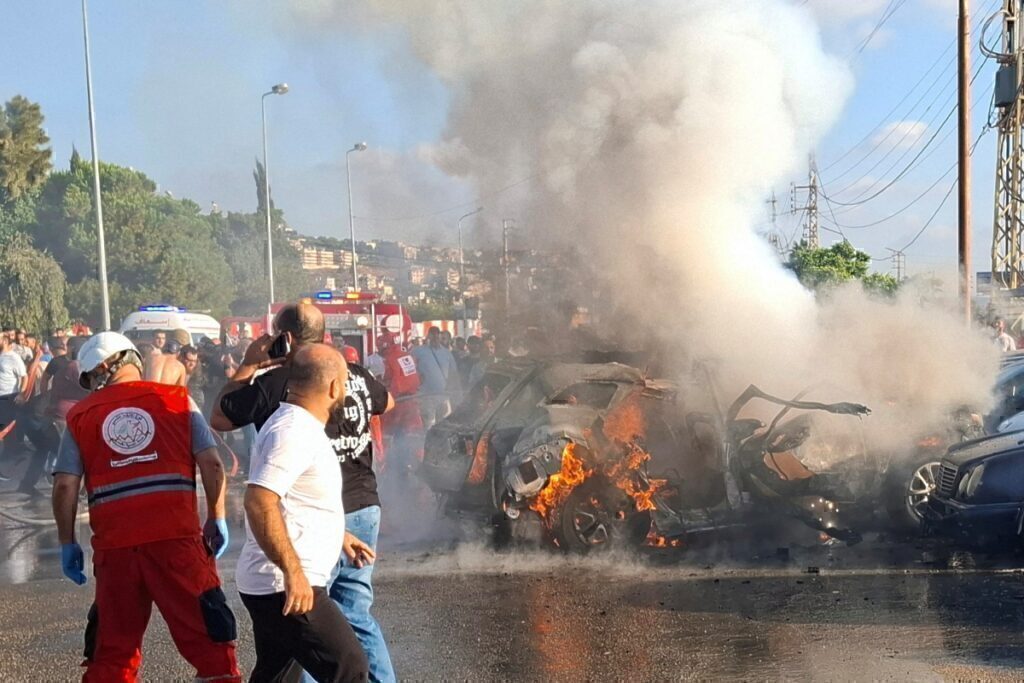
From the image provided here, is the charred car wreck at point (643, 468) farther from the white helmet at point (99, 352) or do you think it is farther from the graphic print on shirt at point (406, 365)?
the graphic print on shirt at point (406, 365)

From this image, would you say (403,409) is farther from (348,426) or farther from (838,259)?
(838,259)

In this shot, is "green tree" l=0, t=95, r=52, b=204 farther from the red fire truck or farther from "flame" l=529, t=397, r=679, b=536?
"flame" l=529, t=397, r=679, b=536

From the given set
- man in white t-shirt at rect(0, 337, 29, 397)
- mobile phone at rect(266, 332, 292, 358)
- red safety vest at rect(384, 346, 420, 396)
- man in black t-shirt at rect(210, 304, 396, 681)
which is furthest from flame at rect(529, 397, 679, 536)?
man in white t-shirt at rect(0, 337, 29, 397)

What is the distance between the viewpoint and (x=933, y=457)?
8.24m

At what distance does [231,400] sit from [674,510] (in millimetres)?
4331

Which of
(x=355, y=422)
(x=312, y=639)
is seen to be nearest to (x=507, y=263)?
(x=355, y=422)

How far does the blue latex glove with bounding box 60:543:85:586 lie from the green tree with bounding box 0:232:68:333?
43.5 metres

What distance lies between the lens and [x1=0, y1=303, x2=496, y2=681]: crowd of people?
11.9 ft

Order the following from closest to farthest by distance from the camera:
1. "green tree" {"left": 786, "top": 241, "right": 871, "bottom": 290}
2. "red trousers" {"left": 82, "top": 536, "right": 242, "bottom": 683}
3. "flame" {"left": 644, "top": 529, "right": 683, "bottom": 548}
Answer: "red trousers" {"left": 82, "top": 536, "right": 242, "bottom": 683} → "flame" {"left": 644, "top": 529, "right": 683, "bottom": 548} → "green tree" {"left": 786, "top": 241, "right": 871, "bottom": 290}

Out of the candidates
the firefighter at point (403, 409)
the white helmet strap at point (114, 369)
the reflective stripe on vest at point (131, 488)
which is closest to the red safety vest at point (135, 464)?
the reflective stripe on vest at point (131, 488)

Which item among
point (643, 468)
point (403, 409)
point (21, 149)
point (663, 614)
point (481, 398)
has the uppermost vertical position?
point (21, 149)

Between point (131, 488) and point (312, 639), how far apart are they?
1.17 metres

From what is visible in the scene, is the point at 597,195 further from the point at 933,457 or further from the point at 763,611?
the point at 763,611

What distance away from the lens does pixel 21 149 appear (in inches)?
2073
